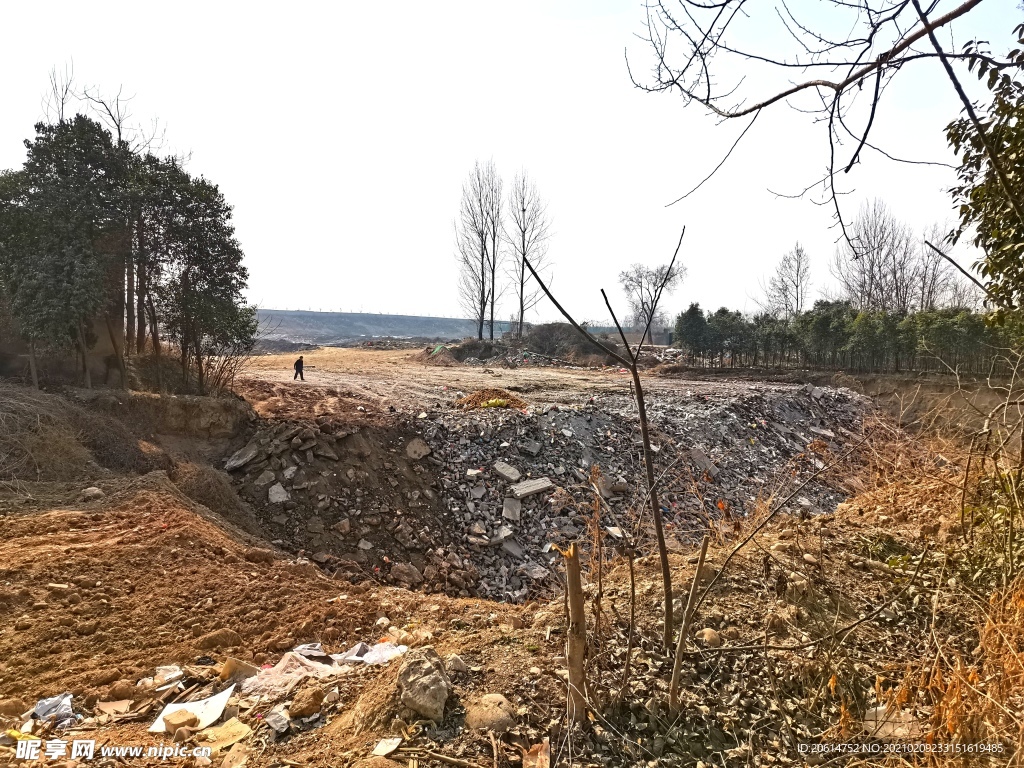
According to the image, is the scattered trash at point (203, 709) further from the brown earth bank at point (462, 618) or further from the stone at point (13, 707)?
the stone at point (13, 707)

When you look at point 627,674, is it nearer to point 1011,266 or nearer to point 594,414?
point 1011,266

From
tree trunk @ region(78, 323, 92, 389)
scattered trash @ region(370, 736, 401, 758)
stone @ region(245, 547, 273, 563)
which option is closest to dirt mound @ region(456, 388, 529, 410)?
stone @ region(245, 547, 273, 563)

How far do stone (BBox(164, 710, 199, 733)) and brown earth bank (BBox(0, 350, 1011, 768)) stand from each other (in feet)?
0.18

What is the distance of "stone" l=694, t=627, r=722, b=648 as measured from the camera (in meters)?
2.33

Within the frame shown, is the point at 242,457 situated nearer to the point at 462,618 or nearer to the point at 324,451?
the point at 324,451

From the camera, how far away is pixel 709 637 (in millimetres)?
2352

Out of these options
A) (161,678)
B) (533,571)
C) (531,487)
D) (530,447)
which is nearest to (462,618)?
(161,678)

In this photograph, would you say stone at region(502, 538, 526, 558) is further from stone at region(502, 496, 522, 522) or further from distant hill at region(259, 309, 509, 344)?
distant hill at region(259, 309, 509, 344)

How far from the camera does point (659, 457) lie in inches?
389

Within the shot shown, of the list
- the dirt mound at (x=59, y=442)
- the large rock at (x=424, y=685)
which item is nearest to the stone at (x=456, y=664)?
the large rock at (x=424, y=685)

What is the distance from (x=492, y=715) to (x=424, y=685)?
0.29 metres

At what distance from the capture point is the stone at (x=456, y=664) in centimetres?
227

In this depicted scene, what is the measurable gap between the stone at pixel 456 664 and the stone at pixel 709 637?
1.11 metres

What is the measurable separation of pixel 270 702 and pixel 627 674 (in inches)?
66.1
